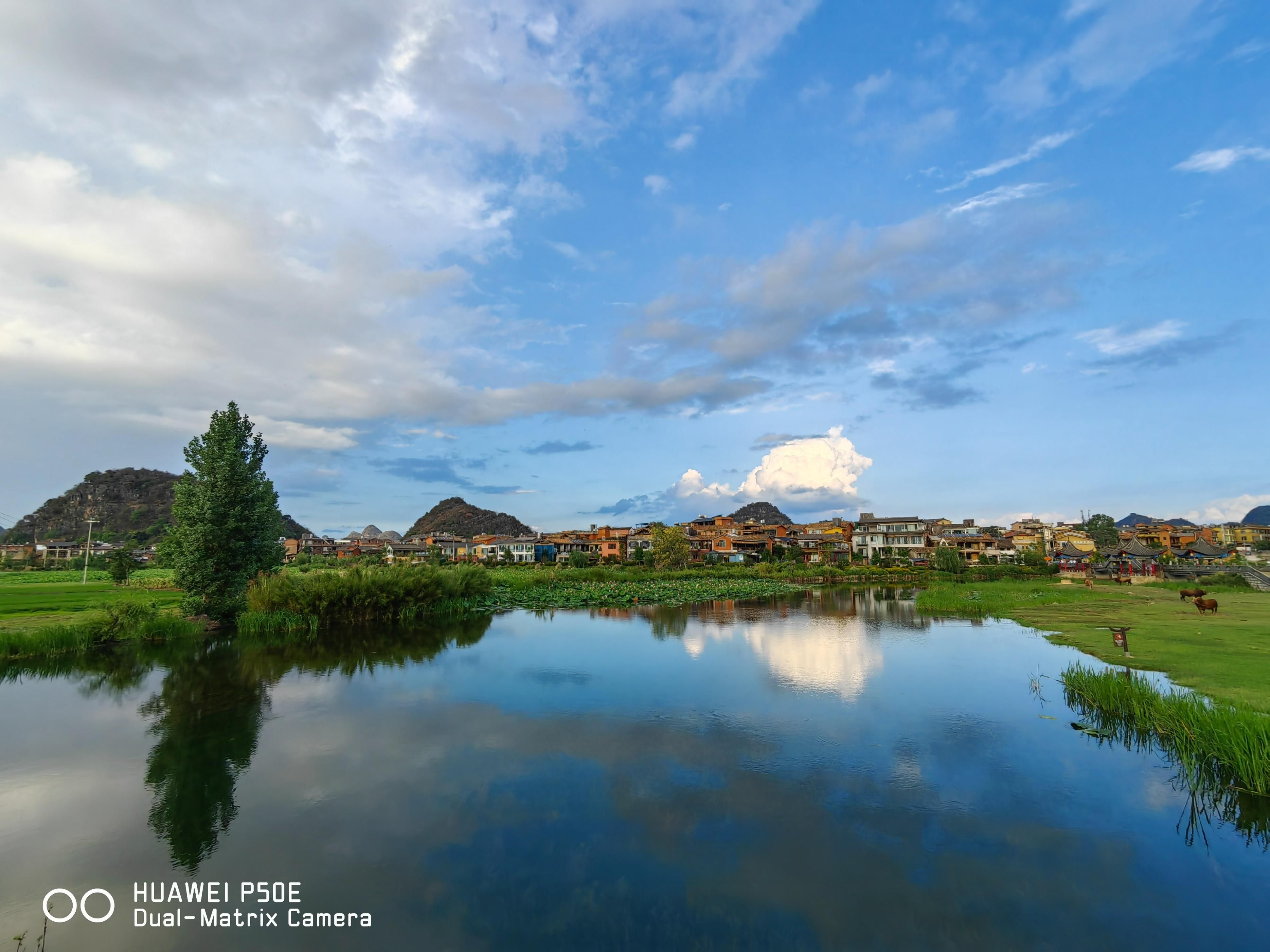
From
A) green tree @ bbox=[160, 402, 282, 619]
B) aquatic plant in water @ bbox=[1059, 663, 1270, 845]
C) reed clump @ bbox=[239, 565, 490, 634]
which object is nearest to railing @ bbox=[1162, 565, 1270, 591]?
aquatic plant in water @ bbox=[1059, 663, 1270, 845]

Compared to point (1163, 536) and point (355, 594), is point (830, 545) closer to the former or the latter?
point (1163, 536)

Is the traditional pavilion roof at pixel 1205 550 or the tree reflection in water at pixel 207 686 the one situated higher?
the traditional pavilion roof at pixel 1205 550

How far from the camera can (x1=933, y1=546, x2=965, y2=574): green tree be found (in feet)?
212

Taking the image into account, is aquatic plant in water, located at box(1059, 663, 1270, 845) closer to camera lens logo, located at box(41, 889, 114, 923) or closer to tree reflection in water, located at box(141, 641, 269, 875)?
camera lens logo, located at box(41, 889, 114, 923)

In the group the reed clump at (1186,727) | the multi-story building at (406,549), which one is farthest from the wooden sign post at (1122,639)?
the multi-story building at (406,549)

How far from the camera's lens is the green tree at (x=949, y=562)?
212ft

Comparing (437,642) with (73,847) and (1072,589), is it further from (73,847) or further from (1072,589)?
(1072,589)

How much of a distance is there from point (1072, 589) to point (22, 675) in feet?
181

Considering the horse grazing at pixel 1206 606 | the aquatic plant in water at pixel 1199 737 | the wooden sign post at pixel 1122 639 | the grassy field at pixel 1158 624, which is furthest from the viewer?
the horse grazing at pixel 1206 606

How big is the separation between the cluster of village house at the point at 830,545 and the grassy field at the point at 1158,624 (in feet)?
96.1

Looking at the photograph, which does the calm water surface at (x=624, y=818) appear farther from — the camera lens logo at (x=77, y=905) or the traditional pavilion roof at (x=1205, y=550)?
the traditional pavilion roof at (x=1205, y=550)

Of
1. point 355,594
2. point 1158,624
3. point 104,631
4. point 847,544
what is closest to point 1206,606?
point 1158,624

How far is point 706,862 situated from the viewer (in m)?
7.53

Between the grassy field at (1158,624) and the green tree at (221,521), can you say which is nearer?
the grassy field at (1158,624)
